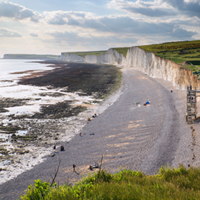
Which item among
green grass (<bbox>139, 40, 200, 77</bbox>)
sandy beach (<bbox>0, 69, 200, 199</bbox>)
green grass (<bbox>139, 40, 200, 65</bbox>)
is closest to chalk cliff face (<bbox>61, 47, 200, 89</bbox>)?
green grass (<bbox>139, 40, 200, 77</bbox>)

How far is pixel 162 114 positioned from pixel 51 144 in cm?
1636

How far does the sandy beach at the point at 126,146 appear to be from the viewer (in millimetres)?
14594

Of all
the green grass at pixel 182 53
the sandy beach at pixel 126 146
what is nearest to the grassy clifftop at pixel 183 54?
the green grass at pixel 182 53

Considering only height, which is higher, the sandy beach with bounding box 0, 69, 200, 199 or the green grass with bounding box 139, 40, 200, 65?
the green grass with bounding box 139, 40, 200, 65

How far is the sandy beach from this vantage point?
14.6 metres

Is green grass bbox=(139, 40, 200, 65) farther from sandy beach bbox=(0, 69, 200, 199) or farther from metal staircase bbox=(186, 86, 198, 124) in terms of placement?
metal staircase bbox=(186, 86, 198, 124)

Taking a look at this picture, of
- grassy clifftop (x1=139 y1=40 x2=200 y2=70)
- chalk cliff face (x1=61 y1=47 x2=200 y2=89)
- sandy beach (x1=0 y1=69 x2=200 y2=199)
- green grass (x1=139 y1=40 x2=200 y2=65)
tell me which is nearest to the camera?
sandy beach (x1=0 y1=69 x2=200 y2=199)

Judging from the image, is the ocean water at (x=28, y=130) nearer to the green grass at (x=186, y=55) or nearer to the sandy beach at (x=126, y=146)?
the sandy beach at (x=126, y=146)

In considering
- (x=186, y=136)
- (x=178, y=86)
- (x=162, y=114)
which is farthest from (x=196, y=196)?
(x=178, y=86)

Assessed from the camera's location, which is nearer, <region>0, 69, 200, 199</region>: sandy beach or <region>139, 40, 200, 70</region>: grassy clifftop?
<region>0, 69, 200, 199</region>: sandy beach

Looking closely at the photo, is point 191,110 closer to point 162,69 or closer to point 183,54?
point 162,69

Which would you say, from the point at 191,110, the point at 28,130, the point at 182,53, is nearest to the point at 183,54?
the point at 182,53

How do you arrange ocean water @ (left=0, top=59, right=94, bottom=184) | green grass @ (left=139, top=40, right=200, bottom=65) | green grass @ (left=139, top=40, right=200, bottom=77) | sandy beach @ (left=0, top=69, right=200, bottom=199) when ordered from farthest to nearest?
green grass @ (left=139, top=40, right=200, bottom=65) → green grass @ (left=139, top=40, right=200, bottom=77) → ocean water @ (left=0, top=59, right=94, bottom=184) → sandy beach @ (left=0, top=69, right=200, bottom=199)

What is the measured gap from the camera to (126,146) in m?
18.9
